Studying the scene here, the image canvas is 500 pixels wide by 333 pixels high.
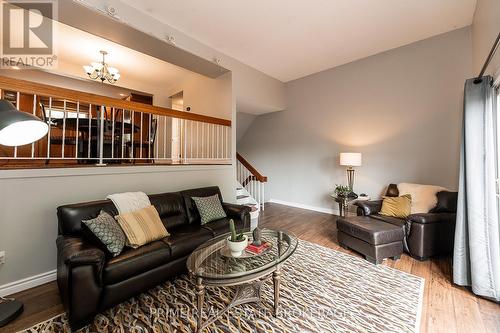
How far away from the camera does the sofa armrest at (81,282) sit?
151 cm

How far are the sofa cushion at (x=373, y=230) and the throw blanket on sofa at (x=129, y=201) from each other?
2669mm

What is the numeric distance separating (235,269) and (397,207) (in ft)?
9.18

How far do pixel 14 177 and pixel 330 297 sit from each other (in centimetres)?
322

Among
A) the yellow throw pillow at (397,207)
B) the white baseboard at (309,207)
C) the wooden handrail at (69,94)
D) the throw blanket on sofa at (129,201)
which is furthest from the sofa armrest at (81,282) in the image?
the white baseboard at (309,207)

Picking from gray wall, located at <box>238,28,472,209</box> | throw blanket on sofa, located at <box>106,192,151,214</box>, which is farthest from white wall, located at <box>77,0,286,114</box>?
throw blanket on sofa, located at <box>106,192,151,214</box>

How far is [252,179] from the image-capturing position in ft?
18.2

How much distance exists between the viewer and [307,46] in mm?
3840

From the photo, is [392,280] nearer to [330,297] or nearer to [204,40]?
[330,297]

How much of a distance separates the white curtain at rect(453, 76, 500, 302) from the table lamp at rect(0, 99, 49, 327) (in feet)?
12.6

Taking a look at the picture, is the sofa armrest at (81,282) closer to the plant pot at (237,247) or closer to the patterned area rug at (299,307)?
the patterned area rug at (299,307)

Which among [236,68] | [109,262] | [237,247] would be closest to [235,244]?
[237,247]

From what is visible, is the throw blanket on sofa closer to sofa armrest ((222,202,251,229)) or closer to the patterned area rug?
the patterned area rug

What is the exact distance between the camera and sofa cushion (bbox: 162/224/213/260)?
6.99 ft

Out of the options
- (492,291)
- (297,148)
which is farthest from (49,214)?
(297,148)
